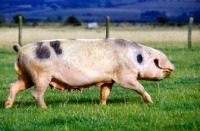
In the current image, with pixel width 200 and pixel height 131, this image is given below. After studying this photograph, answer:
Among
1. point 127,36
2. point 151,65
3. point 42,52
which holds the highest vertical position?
point 42,52

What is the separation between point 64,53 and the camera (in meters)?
11.3

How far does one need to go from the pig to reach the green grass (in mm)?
362

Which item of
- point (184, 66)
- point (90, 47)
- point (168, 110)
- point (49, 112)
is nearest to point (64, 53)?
point (90, 47)

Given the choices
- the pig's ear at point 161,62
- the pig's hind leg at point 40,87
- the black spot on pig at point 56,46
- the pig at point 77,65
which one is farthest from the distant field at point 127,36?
the pig's hind leg at point 40,87

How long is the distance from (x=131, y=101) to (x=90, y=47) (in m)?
1.34

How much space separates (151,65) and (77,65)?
1459 millimetres

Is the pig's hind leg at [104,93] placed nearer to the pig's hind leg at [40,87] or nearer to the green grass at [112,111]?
the green grass at [112,111]

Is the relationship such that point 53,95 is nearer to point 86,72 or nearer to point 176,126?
point 86,72

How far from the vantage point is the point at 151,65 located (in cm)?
1182

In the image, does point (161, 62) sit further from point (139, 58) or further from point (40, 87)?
point (40, 87)

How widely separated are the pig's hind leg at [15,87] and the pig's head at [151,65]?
2.06 metres

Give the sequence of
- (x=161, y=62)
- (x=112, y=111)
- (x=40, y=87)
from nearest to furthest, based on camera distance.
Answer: (x=112, y=111) → (x=40, y=87) → (x=161, y=62)

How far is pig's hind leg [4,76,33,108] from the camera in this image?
11273mm

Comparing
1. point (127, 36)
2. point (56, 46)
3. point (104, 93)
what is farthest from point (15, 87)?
point (127, 36)
